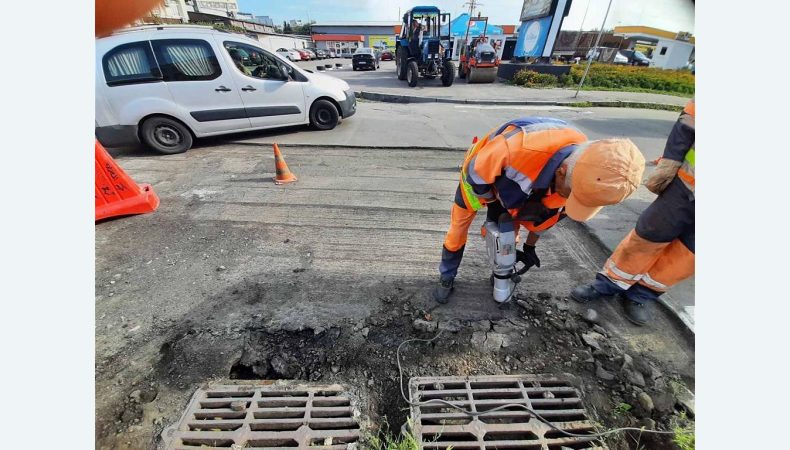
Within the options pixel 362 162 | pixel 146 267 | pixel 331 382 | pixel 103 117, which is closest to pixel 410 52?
pixel 362 162

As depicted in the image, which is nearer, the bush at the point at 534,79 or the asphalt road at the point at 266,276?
the asphalt road at the point at 266,276

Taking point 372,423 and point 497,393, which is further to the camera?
point 497,393

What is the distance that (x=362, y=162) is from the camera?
201 inches

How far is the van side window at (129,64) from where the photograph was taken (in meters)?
4.75

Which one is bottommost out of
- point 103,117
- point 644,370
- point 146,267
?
point 146,267

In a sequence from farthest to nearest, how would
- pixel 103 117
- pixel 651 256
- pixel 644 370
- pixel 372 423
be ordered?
pixel 103 117
pixel 651 256
pixel 644 370
pixel 372 423

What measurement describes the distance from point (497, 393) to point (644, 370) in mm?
977

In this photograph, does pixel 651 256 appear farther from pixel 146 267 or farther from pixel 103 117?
pixel 103 117

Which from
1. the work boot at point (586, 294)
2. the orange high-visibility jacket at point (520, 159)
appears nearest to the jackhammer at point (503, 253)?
the orange high-visibility jacket at point (520, 159)

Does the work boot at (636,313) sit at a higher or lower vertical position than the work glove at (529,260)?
lower

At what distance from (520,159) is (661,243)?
4.31ft

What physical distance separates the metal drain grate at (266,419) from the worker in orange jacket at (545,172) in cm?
144

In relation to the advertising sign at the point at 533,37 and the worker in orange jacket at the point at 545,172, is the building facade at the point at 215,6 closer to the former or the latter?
the advertising sign at the point at 533,37

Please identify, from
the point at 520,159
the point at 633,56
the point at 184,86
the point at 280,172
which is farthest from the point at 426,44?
the point at 633,56
